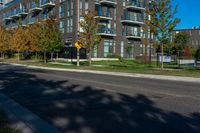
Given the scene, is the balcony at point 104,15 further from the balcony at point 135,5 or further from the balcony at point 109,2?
the balcony at point 135,5

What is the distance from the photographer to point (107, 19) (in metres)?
45.6

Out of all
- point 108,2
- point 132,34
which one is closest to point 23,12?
point 108,2

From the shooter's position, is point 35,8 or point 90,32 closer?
point 90,32

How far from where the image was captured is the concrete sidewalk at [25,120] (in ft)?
18.0

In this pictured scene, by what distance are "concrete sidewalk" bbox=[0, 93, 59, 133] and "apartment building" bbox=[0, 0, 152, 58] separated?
1346 inches

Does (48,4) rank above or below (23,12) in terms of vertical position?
below

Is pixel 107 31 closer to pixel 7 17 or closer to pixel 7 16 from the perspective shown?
pixel 7 17

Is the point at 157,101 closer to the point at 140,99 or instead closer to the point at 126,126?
the point at 140,99

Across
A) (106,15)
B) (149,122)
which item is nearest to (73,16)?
(106,15)

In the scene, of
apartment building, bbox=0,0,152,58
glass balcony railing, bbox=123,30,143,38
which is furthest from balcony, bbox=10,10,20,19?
glass balcony railing, bbox=123,30,143,38

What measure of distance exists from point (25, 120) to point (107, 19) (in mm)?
40789

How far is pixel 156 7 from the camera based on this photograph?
2512 cm

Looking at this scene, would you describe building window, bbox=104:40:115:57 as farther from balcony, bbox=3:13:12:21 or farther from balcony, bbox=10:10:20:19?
balcony, bbox=3:13:12:21

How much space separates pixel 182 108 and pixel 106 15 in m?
39.1
